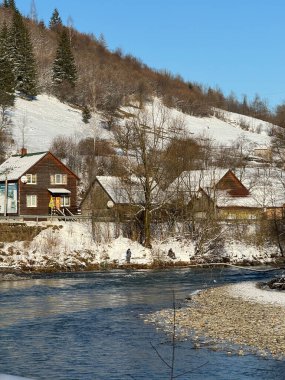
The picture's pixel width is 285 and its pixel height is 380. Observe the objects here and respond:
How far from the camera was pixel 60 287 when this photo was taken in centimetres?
3531

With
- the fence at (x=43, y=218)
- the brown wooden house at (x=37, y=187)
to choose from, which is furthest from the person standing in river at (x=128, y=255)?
the brown wooden house at (x=37, y=187)

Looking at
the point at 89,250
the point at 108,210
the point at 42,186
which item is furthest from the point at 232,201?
the point at 89,250

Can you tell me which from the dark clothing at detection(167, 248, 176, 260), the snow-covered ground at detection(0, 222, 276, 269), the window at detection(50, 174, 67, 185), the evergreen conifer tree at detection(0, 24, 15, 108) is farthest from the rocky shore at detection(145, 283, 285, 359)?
the evergreen conifer tree at detection(0, 24, 15, 108)

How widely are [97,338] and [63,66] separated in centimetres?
11313

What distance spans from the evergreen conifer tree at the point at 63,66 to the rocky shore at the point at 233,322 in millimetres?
101485

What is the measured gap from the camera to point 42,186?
6438cm

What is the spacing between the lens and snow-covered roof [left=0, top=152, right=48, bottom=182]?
209 ft

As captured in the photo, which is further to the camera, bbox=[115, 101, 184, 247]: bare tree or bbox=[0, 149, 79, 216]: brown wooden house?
bbox=[0, 149, 79, 216]: brown wooden house

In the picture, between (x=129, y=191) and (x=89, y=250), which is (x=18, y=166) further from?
(x=89, y=250)

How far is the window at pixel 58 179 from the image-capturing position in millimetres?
65250

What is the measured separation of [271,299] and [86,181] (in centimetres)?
5713

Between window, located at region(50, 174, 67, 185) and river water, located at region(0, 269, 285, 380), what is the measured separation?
1153 inches

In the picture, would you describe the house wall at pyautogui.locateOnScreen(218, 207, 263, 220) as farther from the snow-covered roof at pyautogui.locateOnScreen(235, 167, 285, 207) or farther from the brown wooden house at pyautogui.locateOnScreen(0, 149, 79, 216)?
the brown wooden house at pyautogui.locateOnScreen(0, 149, 79, 216)

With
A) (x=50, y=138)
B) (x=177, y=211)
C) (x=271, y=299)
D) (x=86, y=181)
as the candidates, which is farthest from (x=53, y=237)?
(x=50, y=138)
